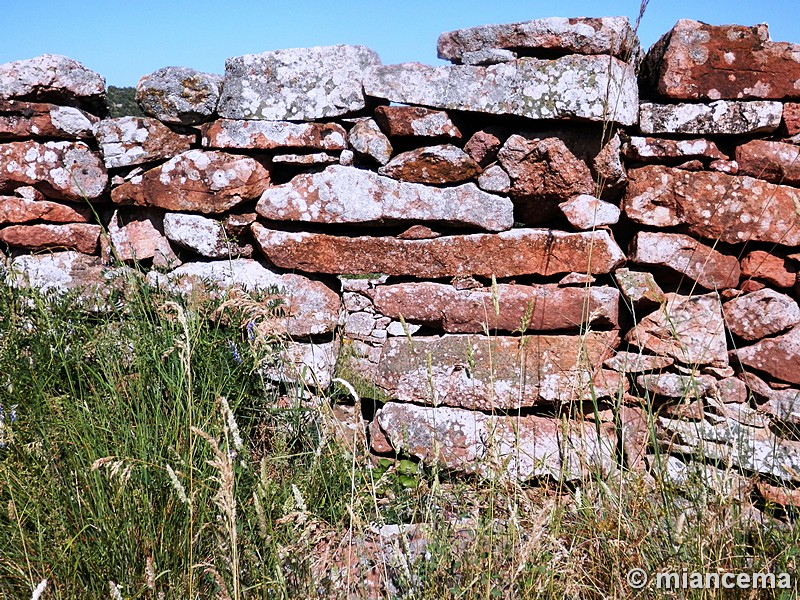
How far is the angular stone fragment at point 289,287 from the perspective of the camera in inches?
131

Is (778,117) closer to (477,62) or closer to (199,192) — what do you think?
(477,62)

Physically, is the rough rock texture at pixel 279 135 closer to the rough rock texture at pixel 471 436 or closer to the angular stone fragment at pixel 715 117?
the rough rock texture at pixel 471 436

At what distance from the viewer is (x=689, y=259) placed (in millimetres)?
3113

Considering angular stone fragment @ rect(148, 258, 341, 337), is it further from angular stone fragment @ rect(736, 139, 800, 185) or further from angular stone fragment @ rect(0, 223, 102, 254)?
angular stone fragment @ rect(736, 139, 800, 185)

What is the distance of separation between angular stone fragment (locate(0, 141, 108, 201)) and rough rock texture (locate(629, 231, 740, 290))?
9.45 ft

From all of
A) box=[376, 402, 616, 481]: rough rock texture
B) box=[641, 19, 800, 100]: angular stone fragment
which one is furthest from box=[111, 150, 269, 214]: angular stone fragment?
box=[641, 19, 800, 100]: angular stone fragment

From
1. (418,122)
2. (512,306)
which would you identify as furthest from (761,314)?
(418,122)

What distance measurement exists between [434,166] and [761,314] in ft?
5.72

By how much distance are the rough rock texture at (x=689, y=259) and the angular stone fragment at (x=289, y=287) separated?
1.59 metres

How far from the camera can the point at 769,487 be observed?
2.92 m

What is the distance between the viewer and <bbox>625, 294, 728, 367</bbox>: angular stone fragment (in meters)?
3.12

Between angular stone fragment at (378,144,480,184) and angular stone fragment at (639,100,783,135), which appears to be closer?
angular stone fragment at (639,100,783,135)

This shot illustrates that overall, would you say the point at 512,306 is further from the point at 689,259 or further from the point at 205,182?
the point at 205,182

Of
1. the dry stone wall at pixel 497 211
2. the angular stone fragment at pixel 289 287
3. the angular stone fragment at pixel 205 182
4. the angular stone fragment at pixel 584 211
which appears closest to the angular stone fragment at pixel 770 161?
the dry stone wall at pixel 497 211
